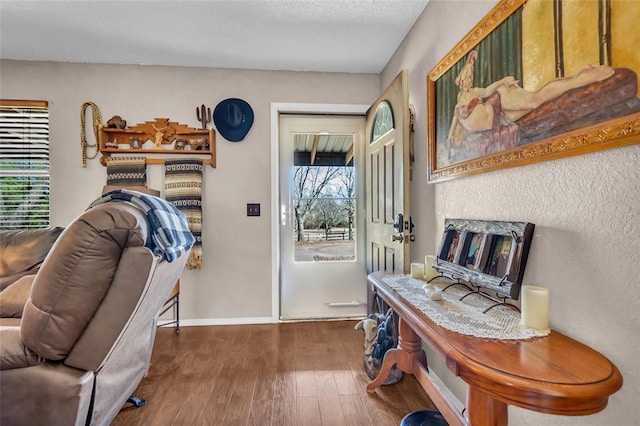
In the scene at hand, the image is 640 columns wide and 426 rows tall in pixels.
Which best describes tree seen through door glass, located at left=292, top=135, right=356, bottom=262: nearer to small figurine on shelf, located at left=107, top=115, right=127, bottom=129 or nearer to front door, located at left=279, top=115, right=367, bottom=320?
front door, located at left=279, top=115, right=367, bottom=320

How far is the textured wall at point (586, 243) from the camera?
0.80m

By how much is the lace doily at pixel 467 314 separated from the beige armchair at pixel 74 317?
3.50ft

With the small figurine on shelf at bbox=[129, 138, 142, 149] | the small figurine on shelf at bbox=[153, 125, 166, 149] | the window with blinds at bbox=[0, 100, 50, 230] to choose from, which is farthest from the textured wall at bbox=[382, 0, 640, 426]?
the window with blinds at bbox=[0, 100, 50, 230]

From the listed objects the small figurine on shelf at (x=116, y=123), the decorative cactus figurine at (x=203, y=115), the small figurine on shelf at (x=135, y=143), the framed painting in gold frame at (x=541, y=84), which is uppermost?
the decorative cactus figurine at (x=203, y=115)

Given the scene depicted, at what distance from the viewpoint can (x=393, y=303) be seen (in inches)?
52.1

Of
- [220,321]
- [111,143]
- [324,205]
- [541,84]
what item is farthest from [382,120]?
[111,143]

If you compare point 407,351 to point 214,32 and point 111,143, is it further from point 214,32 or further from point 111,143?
point 111,143

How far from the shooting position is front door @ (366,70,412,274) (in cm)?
187

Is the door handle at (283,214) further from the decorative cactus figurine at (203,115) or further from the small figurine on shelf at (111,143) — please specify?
the small figurine on shelf at (111,143)

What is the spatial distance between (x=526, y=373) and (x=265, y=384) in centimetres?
157

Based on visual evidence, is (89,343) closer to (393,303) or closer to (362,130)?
(393,303)

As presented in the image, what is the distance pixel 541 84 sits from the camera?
103 cm

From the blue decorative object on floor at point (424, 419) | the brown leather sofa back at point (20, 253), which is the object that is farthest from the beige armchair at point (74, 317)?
the blue decorative object on floor at point (424, 419)

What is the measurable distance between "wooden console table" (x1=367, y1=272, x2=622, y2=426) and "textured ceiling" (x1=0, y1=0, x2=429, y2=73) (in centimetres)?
198
